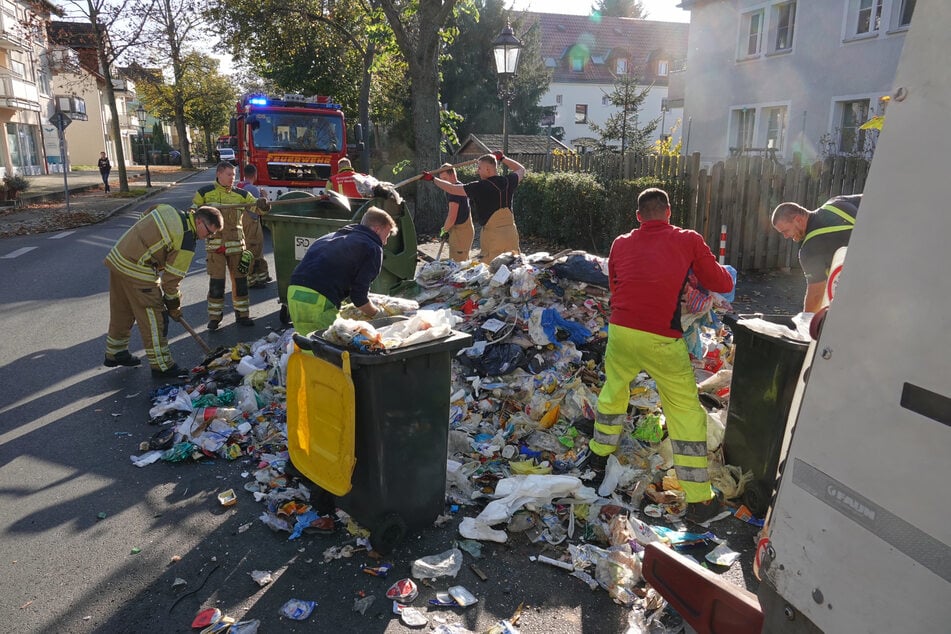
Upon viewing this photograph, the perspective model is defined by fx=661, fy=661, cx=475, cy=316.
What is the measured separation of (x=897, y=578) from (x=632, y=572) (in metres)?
1.80

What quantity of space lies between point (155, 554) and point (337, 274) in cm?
192

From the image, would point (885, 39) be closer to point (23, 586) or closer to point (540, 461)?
point (540, 461)

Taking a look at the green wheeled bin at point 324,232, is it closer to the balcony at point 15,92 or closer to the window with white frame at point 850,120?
the window with white frame at point 850,120

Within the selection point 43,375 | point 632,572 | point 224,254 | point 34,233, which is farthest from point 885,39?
point 34,233

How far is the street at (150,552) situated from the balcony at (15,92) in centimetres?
3380

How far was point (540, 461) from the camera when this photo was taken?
4465 millimetres

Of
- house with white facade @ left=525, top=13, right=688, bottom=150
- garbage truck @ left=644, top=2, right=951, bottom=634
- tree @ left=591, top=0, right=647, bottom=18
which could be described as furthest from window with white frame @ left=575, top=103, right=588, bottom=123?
garbage truck @ left=644, top=2, right=951, bottom=634

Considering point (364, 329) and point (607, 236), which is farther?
point (607, 236)

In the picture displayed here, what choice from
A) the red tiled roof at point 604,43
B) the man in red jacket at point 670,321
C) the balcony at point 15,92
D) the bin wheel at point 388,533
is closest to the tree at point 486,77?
the red tiled roof at point 604,43

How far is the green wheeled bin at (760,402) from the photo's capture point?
3713mm

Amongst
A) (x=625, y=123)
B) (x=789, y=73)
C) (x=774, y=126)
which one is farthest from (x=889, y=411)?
(x=625, y=123)

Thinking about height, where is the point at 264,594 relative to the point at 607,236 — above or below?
below

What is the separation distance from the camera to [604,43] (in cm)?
4900

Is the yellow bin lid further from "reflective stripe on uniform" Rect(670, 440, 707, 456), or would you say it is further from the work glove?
the work glove
